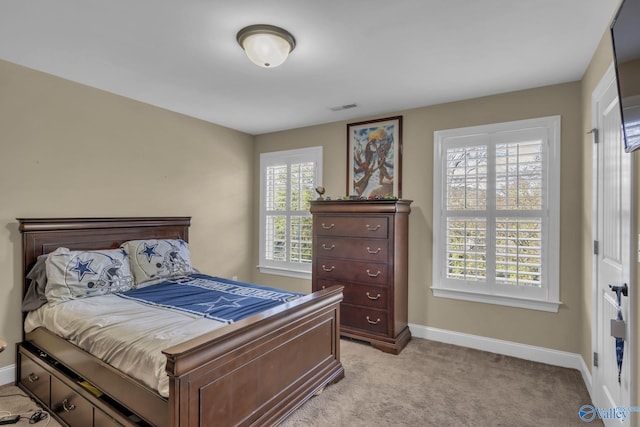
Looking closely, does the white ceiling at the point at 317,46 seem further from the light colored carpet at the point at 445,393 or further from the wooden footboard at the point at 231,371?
the light colored carpet at the point at 445,393

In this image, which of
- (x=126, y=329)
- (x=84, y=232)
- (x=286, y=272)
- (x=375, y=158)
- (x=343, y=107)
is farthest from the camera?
(x=286, y=272)

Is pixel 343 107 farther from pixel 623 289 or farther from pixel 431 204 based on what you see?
pixel 623 289

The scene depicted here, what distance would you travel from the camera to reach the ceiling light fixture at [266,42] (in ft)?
6.86

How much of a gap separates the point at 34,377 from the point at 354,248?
281 cm

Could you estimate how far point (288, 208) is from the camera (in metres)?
4.63

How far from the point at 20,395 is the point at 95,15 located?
274cm

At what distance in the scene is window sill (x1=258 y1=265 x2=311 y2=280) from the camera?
4.46m

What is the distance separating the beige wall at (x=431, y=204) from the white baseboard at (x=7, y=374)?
134 inches

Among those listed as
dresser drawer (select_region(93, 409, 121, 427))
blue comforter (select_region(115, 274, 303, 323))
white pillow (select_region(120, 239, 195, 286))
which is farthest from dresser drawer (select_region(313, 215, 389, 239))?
dresser drawer (select_region(93, 409, 121, 427))

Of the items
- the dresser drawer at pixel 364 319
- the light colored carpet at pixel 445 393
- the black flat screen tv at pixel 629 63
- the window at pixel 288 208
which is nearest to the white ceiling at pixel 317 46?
the black flat screen tv at pixel 629 63

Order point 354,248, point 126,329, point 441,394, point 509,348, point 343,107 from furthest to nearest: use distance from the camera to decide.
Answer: point 343,107 < point 354,248 < point 509,348 < point 441,394 < point 126,329

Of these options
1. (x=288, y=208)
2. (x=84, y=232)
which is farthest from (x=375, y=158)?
(x=84, y=232)

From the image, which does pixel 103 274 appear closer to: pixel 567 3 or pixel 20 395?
pixel 20 395

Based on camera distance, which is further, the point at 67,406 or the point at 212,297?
the point at 212,297
